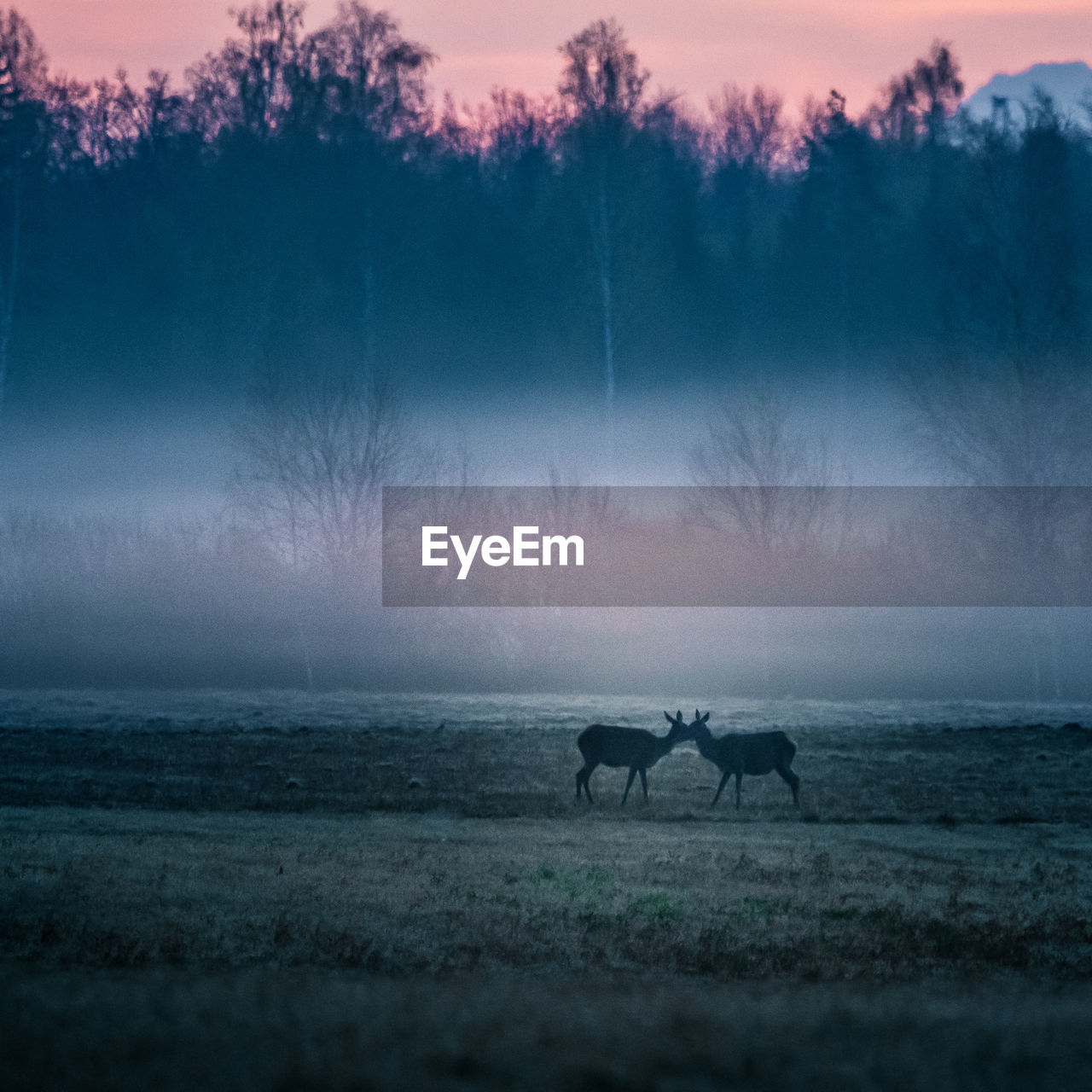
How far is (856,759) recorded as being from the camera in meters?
28.6

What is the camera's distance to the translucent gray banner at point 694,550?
45.7 metres

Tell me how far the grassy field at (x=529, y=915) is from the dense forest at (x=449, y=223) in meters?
25.7

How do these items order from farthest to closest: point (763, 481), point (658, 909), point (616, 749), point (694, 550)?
1. point (694, 550)
2. point (763, 481)
3. point (616, 749)
4. point (658, 909)

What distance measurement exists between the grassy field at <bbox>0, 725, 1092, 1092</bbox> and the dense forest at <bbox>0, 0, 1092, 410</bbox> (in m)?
25.7

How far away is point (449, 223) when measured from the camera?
183ft

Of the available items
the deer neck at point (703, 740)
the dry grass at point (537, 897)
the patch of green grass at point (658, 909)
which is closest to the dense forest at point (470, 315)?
the deer neck at point (703, 740)

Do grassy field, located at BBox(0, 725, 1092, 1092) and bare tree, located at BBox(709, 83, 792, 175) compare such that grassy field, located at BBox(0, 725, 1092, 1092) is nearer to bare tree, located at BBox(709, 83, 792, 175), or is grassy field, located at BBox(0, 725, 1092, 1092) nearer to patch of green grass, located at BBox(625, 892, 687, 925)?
patch of green grass, located at BBox(625, 892, 687, 925)

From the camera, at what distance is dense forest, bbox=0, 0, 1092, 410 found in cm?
5100

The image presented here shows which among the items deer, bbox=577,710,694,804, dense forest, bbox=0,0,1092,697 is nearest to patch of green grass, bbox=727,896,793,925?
deer, bbox=577,710,694,804

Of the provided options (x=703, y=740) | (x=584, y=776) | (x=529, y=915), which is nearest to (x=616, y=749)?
(x=584, y=776)

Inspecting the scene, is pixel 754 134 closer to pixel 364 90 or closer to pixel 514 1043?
pixel 364 90

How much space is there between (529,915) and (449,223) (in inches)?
1808

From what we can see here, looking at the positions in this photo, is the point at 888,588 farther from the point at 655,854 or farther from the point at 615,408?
the point at 655,854

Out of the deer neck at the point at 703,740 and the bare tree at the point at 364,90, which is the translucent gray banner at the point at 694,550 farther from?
the deer neck at the point at 703,740
